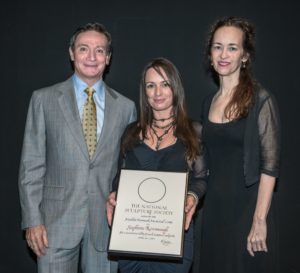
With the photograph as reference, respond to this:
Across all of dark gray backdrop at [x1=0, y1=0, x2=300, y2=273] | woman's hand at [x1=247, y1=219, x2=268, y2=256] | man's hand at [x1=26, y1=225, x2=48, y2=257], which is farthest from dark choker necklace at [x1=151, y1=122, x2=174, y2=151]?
dark gray backdrop at [x1=0, y1=0, x2=300, y2=273]

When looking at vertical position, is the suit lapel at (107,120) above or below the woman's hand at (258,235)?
above

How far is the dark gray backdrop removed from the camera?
3.75 meters

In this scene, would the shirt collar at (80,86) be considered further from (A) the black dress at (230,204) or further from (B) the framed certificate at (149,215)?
(A) the black dress at (230,204)

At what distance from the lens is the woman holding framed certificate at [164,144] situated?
2.58 m

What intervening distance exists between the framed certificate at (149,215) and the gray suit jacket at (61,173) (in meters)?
0.27

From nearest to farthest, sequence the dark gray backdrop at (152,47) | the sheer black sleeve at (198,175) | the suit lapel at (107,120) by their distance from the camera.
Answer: the sheer black sleeve at (198,175) → the suit lapel at (107,120) → the dark gray backdrop at (152,47)

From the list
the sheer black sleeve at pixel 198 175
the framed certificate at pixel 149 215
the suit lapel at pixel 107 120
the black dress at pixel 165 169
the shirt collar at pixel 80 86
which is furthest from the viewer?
the shirt collar at pixel 80 86

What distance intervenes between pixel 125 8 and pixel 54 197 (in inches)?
71.8

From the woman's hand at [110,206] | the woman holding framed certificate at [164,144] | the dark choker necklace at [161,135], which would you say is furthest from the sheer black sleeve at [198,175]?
the woman's hand at [110,206]

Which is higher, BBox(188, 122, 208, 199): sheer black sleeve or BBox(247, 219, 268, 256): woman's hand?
BBox(188, 122, 208, 199): sheer black sleeve

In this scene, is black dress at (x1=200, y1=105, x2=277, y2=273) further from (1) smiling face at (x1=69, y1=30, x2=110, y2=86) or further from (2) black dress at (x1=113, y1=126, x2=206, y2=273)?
(1) smiling face at (x1=69, y1=30, x2=110, y2=86)

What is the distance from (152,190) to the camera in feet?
8.31

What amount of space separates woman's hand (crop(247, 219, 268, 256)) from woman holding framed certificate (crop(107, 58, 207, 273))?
363 mm

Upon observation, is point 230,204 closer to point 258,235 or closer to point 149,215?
point 258,235
